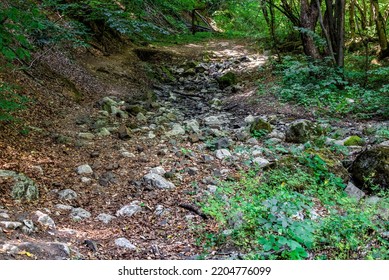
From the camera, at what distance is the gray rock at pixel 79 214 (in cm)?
344

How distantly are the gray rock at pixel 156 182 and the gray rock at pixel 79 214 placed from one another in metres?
0.87

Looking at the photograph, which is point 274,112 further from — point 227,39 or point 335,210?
point 227,39

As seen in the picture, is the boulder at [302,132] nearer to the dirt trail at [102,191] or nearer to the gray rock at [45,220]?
the dirt trail at [102,191]

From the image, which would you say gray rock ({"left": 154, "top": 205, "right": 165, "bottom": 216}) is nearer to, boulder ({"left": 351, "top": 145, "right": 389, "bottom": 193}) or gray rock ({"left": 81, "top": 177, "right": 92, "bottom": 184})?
→ gray rock ({"left": 81, "top": 177, "right": 92, "bottom": 184})

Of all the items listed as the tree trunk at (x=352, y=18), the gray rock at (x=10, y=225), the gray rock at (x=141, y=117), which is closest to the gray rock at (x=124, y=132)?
the gray rock at (x=141, y=117)

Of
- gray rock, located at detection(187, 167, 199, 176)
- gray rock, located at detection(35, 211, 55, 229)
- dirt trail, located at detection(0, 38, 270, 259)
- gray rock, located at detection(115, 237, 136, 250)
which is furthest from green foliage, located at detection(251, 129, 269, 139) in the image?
gray rock, located at detection(35, 211, 55, 229)

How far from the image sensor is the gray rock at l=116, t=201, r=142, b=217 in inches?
141

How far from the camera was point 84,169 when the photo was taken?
4.41 metres

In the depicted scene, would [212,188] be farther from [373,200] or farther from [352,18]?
[352,18]

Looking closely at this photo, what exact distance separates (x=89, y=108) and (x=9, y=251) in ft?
15.4

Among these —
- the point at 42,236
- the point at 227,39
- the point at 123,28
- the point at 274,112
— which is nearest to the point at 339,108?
the point at 274,112

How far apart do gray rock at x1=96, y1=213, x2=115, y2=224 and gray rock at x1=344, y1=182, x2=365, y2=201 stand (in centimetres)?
252

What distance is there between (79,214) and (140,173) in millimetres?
1167

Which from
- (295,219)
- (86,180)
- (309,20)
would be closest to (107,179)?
(86,180)
